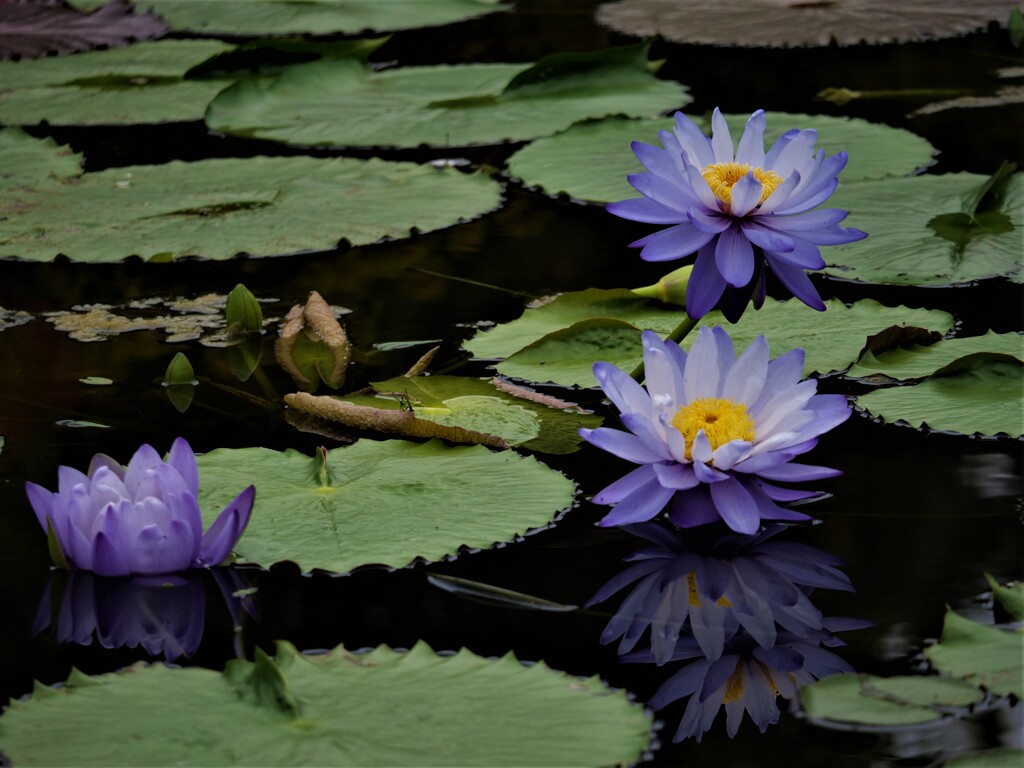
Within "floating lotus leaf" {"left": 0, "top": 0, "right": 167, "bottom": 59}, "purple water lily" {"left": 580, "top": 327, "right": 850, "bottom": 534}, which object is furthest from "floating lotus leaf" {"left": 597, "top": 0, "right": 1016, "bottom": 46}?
"purple water lily" {"left": 580, "top": 327, "right": 850, "bottom": 534}

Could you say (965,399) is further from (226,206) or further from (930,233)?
(226,206)

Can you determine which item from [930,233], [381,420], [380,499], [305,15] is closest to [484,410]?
[381,420]

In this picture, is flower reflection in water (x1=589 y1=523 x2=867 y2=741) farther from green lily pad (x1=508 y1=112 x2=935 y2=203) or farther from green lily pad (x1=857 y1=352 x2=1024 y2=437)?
green lily pad (x1=508 y1=112 x2=935 y2=203)

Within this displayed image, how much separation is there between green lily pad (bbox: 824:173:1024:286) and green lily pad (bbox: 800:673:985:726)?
1.15m

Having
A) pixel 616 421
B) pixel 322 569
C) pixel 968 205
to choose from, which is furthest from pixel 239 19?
pixel 322 569

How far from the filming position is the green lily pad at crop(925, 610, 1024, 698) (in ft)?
3.79

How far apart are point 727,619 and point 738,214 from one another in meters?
0.50

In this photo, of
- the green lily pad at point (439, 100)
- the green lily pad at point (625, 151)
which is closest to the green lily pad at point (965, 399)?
the green lily pad at point (625, 151)

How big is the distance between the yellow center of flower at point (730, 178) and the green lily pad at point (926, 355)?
392 millimetres

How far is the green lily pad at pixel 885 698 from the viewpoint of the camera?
3.73ft

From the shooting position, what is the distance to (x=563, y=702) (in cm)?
115

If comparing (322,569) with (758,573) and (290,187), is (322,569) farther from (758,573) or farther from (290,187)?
(290,187)

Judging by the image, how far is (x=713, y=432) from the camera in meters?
1.52

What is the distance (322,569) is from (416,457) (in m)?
0.32
